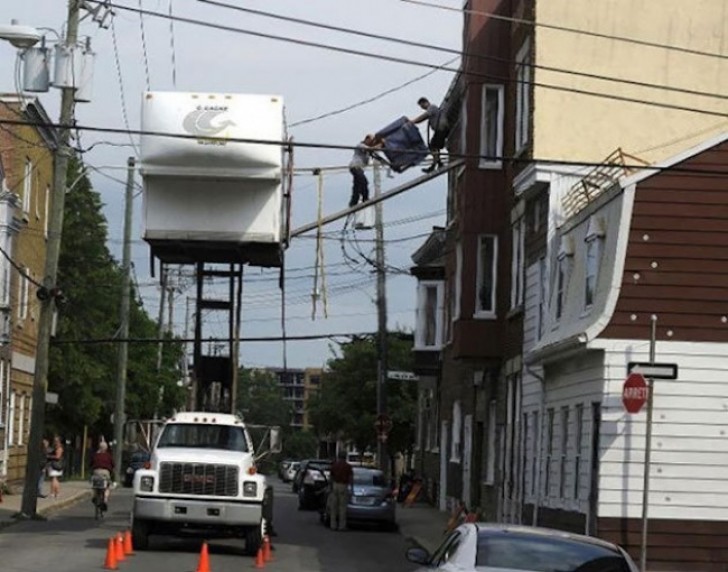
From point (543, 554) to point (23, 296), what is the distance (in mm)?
42131

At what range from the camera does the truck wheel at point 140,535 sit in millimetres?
27406

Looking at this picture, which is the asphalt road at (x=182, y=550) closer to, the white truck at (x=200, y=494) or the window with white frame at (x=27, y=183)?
the white truck at (x=200, y=494)

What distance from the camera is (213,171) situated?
26.1 metres

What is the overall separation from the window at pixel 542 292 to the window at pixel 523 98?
2.46m

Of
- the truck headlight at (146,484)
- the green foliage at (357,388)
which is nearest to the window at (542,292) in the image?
the truck headlight at (146,484)

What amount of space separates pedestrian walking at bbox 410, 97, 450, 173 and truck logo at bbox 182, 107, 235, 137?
4.81 m

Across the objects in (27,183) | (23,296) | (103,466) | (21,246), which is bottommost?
(103,466)

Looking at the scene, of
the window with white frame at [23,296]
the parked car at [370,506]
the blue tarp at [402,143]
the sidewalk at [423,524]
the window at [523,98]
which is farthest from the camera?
the window with white frame at [23,296]

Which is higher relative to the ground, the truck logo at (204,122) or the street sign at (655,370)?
the truck logo at (204,122)

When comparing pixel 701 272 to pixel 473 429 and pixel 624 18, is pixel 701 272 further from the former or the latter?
pixel 473 429

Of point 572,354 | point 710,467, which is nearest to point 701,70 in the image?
point 572,354

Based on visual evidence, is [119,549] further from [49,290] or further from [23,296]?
[23,296]

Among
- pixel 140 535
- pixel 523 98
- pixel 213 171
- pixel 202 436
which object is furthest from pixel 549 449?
pixel 213 171

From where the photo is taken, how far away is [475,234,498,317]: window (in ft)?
116
